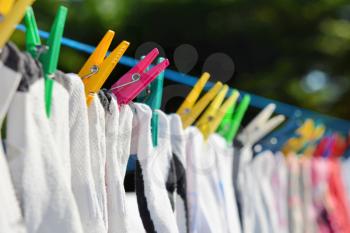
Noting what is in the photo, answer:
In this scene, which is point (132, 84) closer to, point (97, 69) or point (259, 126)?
point (97, 69)

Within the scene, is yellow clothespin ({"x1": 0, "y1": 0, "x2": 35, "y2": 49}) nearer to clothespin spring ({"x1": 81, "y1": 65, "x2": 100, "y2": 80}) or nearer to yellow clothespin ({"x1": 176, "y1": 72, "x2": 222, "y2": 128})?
clothespin spring ({"x1": 81, "y1": 65, "x2": 100, "y2": 80})

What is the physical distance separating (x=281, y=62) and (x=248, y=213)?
2.89m

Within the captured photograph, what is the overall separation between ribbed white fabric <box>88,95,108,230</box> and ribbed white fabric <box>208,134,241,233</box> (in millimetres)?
323

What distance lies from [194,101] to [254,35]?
290cm

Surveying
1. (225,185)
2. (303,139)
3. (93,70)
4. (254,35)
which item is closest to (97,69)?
(93,70)

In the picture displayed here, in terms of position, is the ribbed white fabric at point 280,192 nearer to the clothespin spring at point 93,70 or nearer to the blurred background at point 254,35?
the clothespin spring at point 93,70

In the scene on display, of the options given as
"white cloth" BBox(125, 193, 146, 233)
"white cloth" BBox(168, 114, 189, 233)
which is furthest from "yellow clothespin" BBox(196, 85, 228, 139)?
"white cloth" BBox(125, 193, 146, 233)

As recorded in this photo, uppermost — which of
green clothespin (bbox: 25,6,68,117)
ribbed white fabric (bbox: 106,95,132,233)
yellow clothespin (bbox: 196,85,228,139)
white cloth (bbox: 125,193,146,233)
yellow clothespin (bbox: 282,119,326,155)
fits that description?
yellow clothespin (bbox: 282,119,326,155)

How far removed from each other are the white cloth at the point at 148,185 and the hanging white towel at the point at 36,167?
18cm

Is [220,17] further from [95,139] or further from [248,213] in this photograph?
[95,139]

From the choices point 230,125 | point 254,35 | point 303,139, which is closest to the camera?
point 230,125

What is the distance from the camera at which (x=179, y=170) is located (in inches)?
35.8

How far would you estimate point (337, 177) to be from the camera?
56.4 inches

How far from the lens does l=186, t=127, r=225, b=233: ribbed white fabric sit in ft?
3.09
